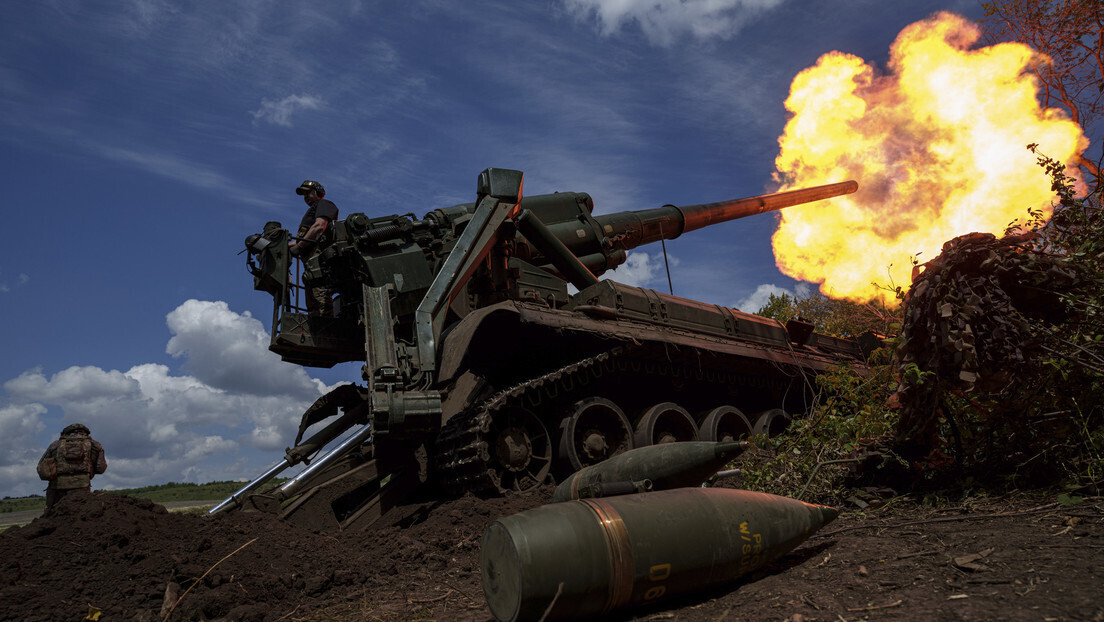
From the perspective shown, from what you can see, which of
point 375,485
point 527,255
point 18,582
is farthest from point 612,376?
point 18,582

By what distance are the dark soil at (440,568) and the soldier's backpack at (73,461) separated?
10.3 feet

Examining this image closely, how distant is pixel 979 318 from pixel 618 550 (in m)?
4.56

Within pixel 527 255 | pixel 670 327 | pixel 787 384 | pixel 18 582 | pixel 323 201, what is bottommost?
pixel 18 582

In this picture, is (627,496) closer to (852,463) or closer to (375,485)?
(852,463)

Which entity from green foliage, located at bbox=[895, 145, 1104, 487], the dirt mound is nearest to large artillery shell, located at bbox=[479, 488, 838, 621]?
the dirt mound

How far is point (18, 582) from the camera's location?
646cm

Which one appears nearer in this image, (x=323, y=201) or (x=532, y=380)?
(x=532, y=380)

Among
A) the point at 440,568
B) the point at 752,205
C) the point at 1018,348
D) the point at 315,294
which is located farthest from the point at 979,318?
the point at 752,205

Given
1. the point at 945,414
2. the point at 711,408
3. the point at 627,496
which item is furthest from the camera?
the point at 711,408

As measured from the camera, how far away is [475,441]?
855cm

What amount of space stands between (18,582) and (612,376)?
24.9 feet

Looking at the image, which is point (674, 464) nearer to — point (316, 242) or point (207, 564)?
point (207, 564)

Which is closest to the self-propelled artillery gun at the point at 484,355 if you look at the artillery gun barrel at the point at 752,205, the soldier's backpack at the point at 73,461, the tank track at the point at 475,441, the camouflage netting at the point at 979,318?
the tank track at the point at 475,441

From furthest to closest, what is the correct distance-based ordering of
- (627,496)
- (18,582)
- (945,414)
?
1. (945,414)
2. (18,582)
3. (627,496)
